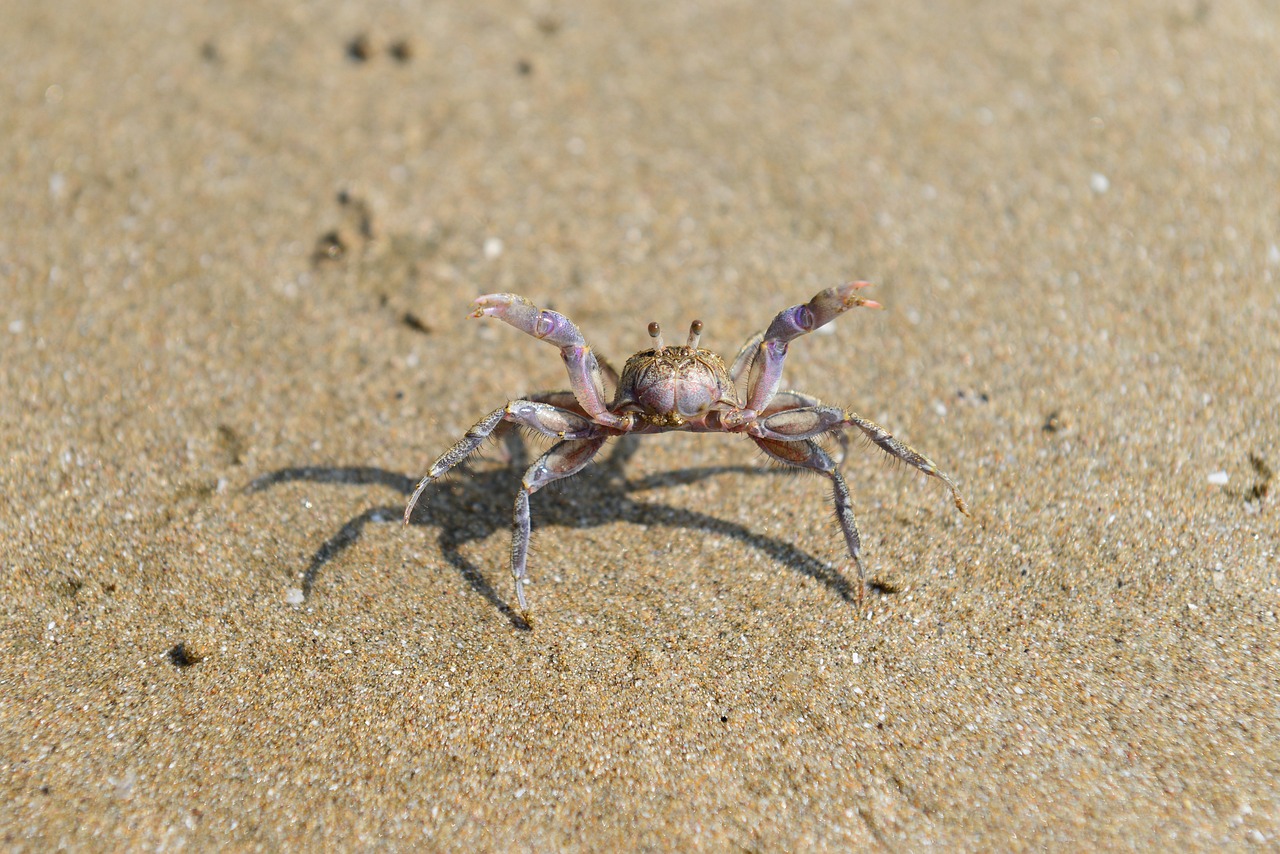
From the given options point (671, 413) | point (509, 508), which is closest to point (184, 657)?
point (509, 508)

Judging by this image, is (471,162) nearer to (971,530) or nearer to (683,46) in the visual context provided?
(683,46)

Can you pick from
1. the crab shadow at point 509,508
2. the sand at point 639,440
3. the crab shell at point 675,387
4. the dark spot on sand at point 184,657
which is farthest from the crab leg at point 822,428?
the dark spot on sand at point 184,657

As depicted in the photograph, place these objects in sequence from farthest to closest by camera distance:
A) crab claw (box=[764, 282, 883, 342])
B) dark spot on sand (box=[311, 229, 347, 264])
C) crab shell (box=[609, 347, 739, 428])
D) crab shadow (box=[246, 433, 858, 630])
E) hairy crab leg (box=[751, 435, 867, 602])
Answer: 1. dark spot on sand (box=[311, 229, 347, 264])
2. crab shadow (box=[246, 433, 858, 630])
3. hairy crab leg (box=[751, 435, 867, 602])
4. crab shell (box=[609, 347, 739, 428])
5. crab claw (box=[764, 282, 883, 342])

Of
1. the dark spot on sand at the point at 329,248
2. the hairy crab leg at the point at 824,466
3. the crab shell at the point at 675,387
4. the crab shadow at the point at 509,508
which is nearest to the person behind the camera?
the crab shell at the point at 675,387

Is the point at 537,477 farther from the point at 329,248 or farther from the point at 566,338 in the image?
the point at 329,248

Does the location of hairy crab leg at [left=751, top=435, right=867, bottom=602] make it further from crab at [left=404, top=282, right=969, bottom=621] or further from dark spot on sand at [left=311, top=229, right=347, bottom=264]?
dark spot on sand at [left=311, top=229, right=347, bottom=264]

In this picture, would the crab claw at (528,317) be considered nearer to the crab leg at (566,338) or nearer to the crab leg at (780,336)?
the crab leg at (566,338)

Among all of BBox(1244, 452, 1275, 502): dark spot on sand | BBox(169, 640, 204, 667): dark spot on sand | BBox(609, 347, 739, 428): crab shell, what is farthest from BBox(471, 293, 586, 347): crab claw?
BBox(1244, 452, 1275, 502): dark spot on sand

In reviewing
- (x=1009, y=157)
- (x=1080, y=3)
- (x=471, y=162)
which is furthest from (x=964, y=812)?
(x=1080, y=3)
